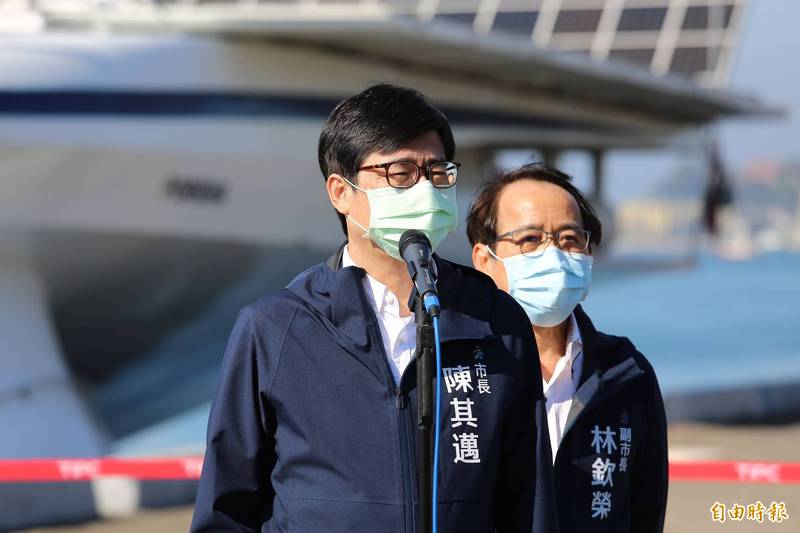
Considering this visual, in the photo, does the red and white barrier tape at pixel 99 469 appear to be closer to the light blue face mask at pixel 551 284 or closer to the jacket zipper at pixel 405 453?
the light blue face mask at pixel 551 284

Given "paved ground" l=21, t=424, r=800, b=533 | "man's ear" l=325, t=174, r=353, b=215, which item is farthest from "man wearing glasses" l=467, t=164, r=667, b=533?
"paved ground" l=21, t=424, r=800, b=533

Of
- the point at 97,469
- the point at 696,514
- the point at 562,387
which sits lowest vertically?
the point at 696,514

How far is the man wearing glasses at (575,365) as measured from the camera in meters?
2.71

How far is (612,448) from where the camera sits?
2734 millimetres

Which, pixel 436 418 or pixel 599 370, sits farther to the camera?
pixel 599 370

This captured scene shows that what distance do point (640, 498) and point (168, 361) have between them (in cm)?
1350

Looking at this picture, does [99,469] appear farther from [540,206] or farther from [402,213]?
[402,213]

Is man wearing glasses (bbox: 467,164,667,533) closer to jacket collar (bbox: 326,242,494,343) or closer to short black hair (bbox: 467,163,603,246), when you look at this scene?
short black hair (bbox: 467,163,603,246)

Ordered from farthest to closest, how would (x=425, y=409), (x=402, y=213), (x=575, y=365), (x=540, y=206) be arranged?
(x=540, y=206), (x=575, y=365), (x=402, y=213), (x=425, y=409)

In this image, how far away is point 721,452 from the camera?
1062 cm

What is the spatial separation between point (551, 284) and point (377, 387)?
0.92 metres

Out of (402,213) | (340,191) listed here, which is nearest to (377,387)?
(402,213)

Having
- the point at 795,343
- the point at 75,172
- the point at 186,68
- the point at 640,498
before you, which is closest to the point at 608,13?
the point at 186,68

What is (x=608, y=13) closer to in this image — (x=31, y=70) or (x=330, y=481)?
(x=31, y=70)
